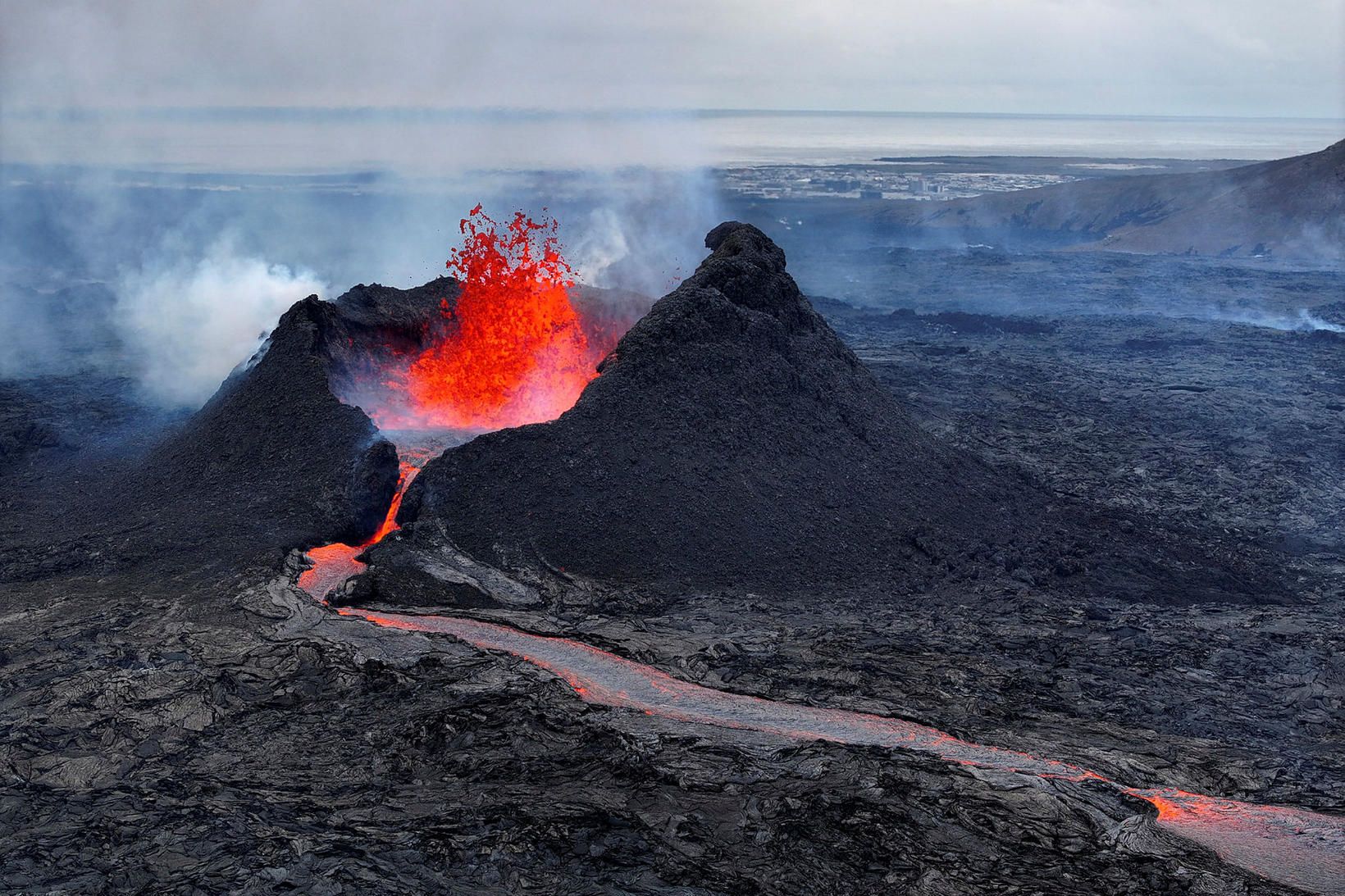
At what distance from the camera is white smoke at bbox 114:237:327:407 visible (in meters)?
32.7

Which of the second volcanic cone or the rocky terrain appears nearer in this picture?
the second volcanic cone

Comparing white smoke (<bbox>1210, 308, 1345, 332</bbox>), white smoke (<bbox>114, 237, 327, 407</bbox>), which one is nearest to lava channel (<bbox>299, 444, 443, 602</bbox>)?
white smoke (<bbox>114, 237, 327, 407</bbox>)

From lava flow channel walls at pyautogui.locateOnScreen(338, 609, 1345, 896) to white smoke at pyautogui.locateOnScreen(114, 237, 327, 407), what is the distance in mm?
17483

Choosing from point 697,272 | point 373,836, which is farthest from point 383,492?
point 373,836

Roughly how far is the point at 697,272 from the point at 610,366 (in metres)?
3.23

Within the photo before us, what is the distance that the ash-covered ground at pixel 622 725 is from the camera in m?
11.0

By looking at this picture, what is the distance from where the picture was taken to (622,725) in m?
13.5

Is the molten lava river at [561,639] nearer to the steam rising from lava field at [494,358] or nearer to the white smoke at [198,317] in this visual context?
the steam rising from lava field at [494,358]

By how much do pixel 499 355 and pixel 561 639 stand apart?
9.35 metres

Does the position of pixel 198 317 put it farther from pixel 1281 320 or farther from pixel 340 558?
pixel 1281 320

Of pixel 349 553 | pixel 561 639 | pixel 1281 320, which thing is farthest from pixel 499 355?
pixel 1281 320

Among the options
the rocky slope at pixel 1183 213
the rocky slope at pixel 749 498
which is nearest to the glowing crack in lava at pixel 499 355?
the rocky slope at pixel 749 498

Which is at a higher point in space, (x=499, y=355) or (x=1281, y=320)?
(x=499, y=355)

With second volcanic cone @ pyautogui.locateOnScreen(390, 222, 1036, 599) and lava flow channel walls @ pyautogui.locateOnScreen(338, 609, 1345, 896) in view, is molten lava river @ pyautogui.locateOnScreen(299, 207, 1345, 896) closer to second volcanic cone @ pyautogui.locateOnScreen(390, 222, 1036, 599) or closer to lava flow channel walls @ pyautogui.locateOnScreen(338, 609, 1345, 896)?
lava flow channel walls @ pyautogui.locateOnScreen(338, 609, 1345, 896)
